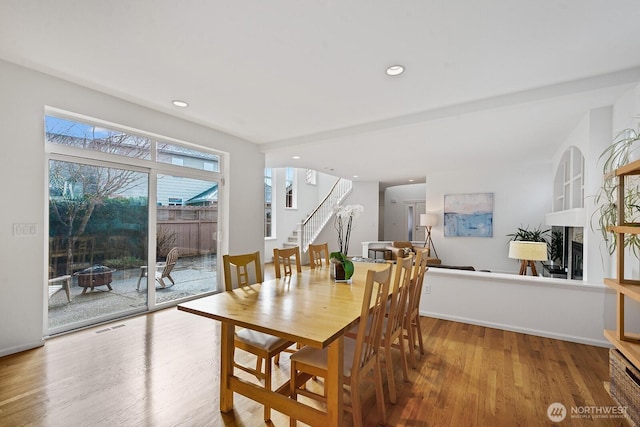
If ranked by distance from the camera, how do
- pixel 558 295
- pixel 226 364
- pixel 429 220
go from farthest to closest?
pixel 429 220 < pixel 558 295 < pixel 226 364

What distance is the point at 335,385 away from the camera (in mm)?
1439

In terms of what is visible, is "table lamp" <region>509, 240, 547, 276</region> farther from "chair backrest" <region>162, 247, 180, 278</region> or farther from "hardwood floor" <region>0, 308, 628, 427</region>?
"chair backrest" <region>162, 247, 180, 278</region>

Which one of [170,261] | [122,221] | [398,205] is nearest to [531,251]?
[170,261]

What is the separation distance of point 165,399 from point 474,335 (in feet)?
9.89

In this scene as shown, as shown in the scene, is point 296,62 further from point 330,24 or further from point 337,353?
point 337,353

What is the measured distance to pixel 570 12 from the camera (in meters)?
1.76

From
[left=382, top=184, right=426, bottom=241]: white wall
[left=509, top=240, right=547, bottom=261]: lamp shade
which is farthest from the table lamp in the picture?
[left=382, top=184, right=426, bottom=241]: white wall

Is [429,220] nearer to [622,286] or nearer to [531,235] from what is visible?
[531,235]

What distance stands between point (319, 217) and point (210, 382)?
23.1ft

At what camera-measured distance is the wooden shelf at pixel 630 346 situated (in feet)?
4.75

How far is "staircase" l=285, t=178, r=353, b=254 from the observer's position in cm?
859

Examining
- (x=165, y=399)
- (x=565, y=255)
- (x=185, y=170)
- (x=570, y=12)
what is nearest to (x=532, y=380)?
(x=570, y=12)

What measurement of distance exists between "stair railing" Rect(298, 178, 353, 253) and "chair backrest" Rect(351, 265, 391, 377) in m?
6.68

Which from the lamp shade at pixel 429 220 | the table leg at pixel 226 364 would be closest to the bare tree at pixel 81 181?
the table leg at pixel 226 364
